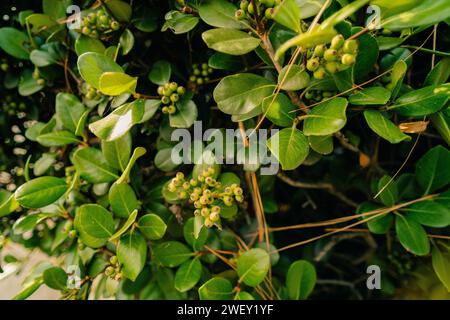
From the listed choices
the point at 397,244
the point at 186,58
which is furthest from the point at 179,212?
the point at 397,244

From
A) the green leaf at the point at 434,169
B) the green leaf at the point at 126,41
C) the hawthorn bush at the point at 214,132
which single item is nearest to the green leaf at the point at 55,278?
the hawthorn bush at the point at 214,132

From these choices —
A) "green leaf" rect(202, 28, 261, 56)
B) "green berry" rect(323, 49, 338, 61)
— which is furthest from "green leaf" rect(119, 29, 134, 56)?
"green berry" rect(323, 49, 338, 61)

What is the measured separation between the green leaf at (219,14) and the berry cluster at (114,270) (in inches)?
20.2

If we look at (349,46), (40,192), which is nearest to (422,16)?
(349,46)

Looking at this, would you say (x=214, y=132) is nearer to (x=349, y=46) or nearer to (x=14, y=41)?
(x=349, y=46)

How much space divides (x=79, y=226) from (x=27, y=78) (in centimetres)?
47

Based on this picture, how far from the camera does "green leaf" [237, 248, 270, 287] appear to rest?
2.59 feet

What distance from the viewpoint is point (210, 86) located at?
901 millimetres

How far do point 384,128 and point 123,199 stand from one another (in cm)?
53

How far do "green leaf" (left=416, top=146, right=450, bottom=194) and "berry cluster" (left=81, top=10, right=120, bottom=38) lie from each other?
0.71m

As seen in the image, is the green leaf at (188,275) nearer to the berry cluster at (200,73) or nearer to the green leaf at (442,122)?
the berry cluster at (200,73)
